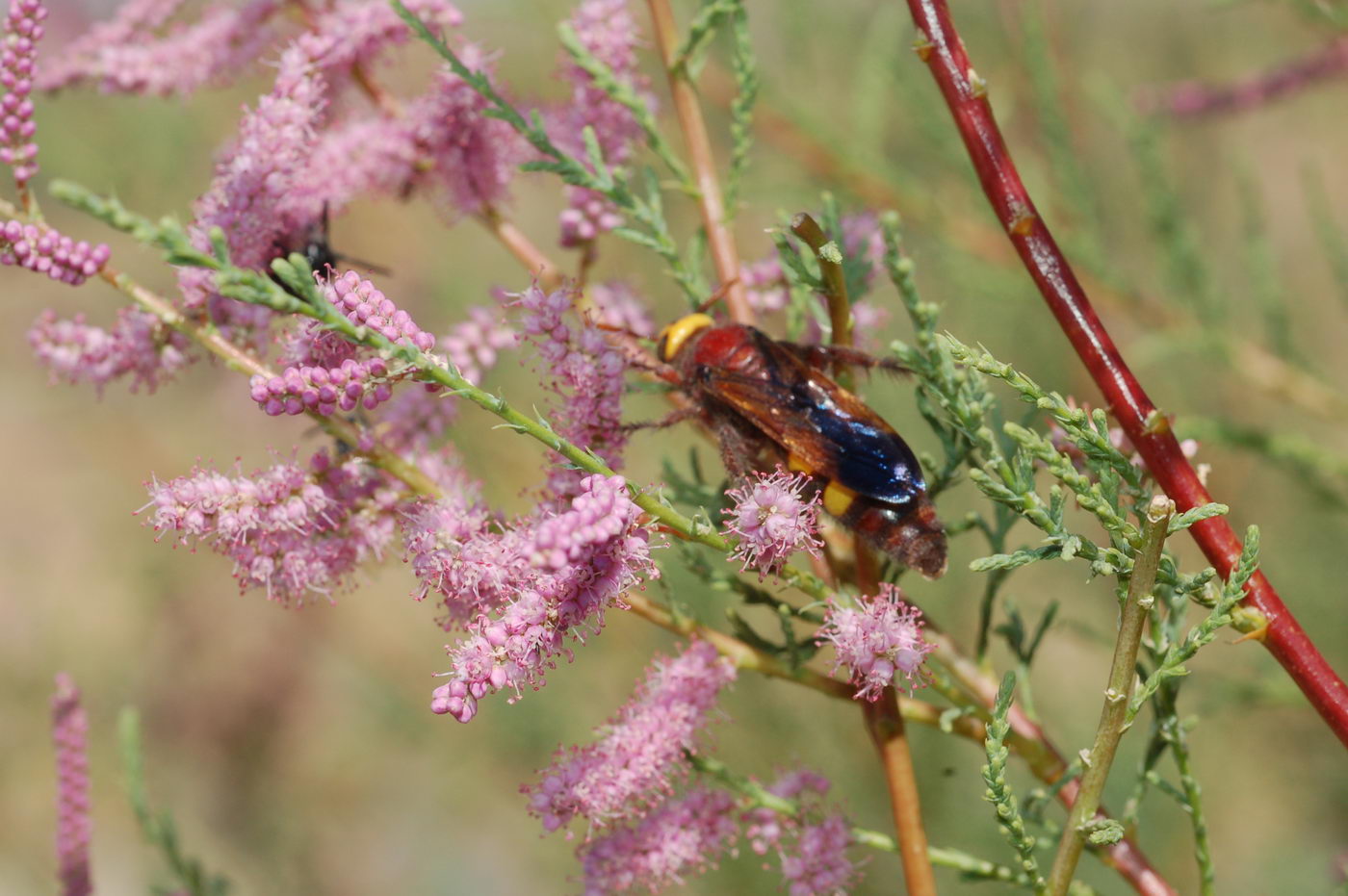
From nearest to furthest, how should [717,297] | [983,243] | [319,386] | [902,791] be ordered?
[319,386] → [902,791] → [717,297] → [983,243]

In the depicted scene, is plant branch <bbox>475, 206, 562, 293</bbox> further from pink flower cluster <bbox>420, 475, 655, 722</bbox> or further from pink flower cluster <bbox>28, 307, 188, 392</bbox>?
pink flower cluster <bbox>420, 475, 655, 722</bbox>

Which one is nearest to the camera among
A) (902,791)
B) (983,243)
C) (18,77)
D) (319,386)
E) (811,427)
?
(319,386)

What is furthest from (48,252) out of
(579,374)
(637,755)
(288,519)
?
(637,755)

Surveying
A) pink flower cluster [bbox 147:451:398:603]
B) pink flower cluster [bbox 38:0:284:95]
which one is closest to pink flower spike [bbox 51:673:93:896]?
pink flower cluster [bbox 147:451:398:603]

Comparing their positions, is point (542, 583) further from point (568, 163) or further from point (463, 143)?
point (463, 143)

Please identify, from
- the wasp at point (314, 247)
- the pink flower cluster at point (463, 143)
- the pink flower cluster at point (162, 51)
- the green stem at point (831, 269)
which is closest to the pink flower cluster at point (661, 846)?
the green stem at point (831, 269)

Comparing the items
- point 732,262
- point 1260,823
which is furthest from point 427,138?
point 1260,823
